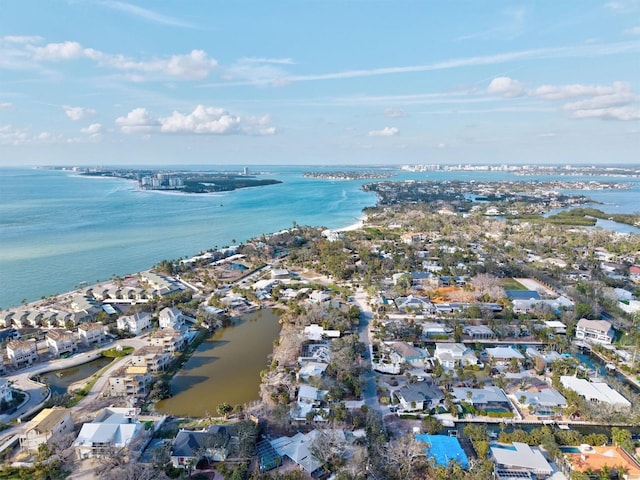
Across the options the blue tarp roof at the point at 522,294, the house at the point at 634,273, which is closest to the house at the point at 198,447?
the blue tarp roof at the point at 522,294

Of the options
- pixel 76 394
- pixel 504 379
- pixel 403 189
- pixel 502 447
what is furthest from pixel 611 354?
pixel 403 189

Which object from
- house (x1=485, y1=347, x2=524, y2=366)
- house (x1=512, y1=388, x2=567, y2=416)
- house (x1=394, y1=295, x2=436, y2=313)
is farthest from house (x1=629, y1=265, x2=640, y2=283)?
house (x1=512, y1=388, x2=567, y2=416)

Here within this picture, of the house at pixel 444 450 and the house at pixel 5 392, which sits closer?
the house at pixel 444 450

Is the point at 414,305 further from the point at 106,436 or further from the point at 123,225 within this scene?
the point at 123,225

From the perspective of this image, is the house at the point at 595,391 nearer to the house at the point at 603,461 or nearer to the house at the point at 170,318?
the house at the point at 603,461

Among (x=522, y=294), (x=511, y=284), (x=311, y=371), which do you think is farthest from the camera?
(x=511, y=284)

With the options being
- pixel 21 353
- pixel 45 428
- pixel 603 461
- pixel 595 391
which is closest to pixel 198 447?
pixel 45 428

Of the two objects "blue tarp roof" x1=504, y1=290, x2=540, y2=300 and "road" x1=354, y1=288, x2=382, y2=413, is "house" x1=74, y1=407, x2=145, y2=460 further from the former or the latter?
"blue tarp roof" x1=504, y1=290, x2=540, y2=300

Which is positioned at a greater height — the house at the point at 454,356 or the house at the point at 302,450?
the house at the point at 454,356
